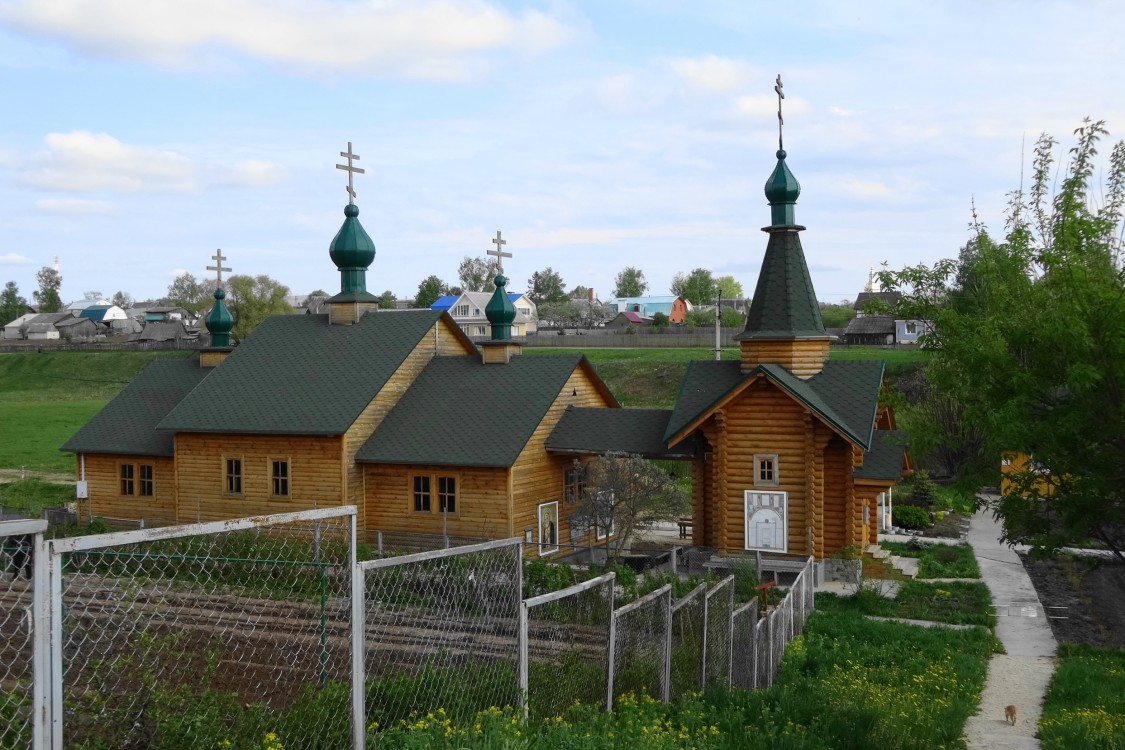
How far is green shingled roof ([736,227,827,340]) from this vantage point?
77.7 ft

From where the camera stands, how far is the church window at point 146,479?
27781mm

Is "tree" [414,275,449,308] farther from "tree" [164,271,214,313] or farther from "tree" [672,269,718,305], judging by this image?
"tree" [164,271,214,313]

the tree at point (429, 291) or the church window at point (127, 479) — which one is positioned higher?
the tree at point (429, 291)

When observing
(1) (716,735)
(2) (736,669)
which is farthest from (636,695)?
(2) (736,669)

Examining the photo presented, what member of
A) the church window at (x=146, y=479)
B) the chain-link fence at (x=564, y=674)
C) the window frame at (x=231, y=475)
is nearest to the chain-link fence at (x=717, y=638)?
the chain-link fence at (x=564, y=674)

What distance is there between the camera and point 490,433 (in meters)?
24.1

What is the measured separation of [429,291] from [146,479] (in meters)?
89.6

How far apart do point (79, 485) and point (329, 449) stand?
8.14 meters

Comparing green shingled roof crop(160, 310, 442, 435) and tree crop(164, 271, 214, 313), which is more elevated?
tree crop(164, 271, 214, 313)

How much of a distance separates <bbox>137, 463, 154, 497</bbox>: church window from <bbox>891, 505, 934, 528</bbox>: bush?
20.6m

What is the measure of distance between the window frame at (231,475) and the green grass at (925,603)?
45.7 feet

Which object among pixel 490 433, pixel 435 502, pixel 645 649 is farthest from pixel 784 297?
pixel 645 649

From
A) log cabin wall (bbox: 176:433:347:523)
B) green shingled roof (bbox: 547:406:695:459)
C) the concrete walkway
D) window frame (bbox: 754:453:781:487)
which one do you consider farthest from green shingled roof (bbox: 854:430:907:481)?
log cabin wall (bbox: 176:433:347:523)

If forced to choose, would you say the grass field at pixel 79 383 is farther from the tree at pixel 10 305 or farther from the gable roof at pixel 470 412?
the tree at pixel 10 305
